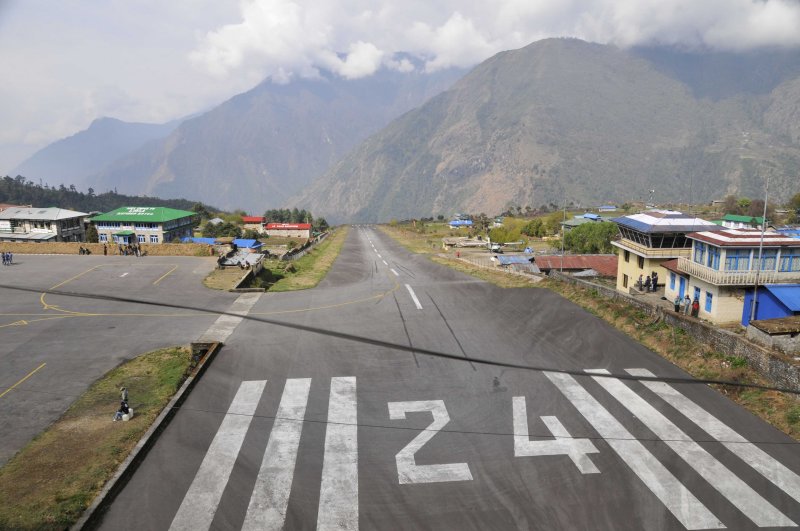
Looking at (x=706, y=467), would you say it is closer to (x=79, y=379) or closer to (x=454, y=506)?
(x=454, y=506)

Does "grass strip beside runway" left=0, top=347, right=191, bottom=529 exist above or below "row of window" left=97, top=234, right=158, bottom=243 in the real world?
below

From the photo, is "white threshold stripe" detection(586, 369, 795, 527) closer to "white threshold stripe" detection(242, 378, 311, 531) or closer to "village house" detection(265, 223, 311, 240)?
"white threshold stripe" detection(242, 378, 311, 531)

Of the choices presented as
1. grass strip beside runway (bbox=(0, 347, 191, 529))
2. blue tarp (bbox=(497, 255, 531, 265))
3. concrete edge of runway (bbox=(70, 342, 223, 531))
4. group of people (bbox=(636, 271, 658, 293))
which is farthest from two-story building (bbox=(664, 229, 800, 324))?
blue tarp (bbox=(497, 255, 531, 265))

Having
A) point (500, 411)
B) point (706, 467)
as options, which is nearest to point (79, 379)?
point (500, 411)

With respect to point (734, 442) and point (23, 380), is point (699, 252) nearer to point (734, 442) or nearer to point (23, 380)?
point (734, 442)

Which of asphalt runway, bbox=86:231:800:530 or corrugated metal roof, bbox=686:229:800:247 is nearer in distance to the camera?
asphalt runway, bbox=86:231:800:530

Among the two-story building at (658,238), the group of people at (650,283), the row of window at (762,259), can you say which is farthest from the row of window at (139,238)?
the row of window at (762,259)

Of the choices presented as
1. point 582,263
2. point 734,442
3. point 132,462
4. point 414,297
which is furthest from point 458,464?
point 582,263
